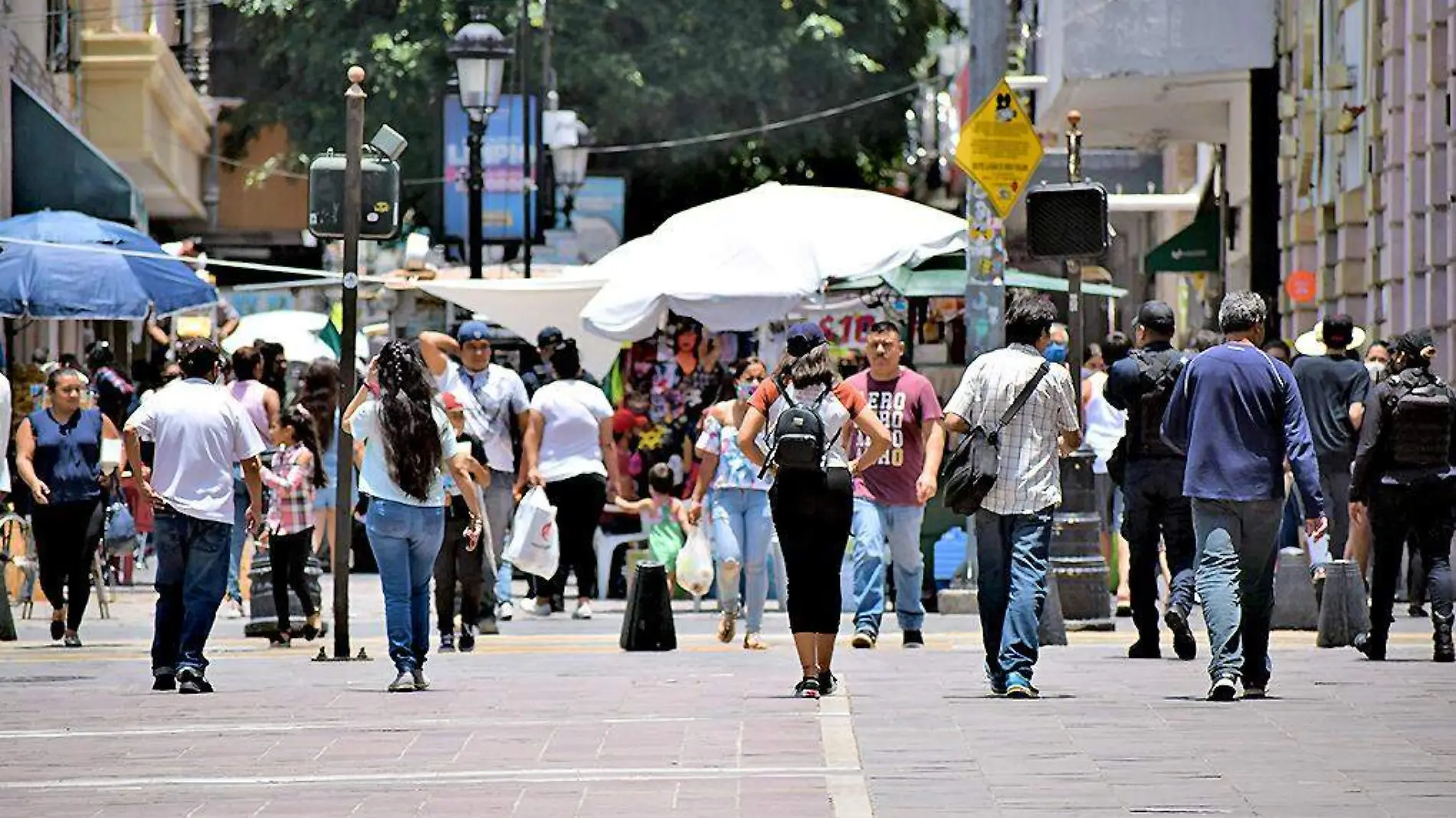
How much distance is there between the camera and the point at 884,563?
1722 centimetres

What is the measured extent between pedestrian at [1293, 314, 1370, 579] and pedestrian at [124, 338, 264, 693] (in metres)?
7.58

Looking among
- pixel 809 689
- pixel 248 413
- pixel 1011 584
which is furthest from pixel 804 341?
pixel 248 413

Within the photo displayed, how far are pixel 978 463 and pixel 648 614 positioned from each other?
163 inches

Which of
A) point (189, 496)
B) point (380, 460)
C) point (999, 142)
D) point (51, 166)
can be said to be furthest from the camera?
point (51, 166)

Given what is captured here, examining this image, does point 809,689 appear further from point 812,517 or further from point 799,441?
point 799,441

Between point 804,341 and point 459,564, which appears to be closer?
point 804,341

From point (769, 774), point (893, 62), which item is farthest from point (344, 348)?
point (893, 62)

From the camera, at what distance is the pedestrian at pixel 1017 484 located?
13.6 metres

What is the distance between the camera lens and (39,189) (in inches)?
1200

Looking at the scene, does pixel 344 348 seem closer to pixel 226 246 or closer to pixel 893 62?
pixel 893 62

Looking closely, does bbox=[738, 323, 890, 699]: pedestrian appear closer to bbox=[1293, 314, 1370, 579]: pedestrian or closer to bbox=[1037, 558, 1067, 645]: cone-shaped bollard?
bbox=[1037, 558, 1067, 645]: cone-shaped bollard

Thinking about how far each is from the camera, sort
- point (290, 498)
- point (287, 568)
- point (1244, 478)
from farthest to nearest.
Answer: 1. point (287, 568)
2. point (290, 498)
3. point (1244, 478)

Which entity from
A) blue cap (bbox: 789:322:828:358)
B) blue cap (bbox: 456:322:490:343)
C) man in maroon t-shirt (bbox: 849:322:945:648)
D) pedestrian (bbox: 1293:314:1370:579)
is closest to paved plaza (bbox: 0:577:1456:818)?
man in maroon t-shirt (bbox: 849:322:945:648)

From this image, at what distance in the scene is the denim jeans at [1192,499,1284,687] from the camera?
1341cm
